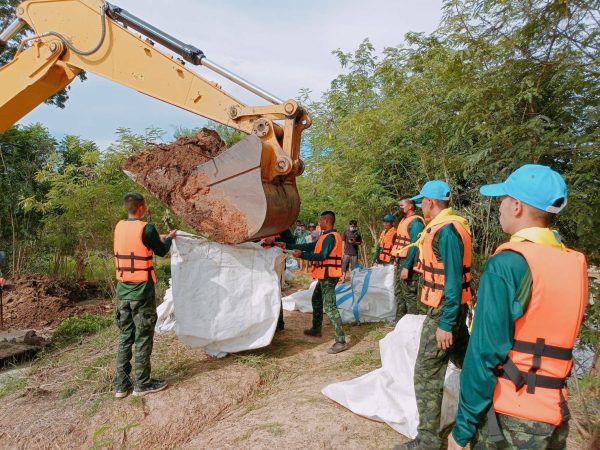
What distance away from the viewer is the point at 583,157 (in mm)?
4492

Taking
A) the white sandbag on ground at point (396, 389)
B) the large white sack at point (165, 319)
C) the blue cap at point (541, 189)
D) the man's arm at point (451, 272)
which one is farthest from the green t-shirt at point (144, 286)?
the blue cap at point (541, 189)

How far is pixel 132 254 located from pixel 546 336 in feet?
12.1

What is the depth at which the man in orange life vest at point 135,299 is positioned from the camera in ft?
13.6

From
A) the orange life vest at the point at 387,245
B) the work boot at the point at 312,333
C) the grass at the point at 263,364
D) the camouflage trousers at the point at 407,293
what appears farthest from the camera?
the orange life vest at the point at 387,245

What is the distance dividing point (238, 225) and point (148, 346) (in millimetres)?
1553

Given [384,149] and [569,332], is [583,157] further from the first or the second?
[384,149]

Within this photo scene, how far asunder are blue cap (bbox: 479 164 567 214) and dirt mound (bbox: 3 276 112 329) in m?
8.47

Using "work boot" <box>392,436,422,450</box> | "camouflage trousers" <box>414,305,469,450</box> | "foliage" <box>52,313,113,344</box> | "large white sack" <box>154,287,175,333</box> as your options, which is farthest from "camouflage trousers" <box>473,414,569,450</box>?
"foliage" <box>52,313,113,344</box>

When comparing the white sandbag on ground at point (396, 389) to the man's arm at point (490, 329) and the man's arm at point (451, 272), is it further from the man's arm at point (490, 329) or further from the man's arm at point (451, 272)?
the man's arm at point (490, 329)

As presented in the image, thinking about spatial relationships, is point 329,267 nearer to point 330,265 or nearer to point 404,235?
point 330,265

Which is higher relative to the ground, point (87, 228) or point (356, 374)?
point (87, 228)

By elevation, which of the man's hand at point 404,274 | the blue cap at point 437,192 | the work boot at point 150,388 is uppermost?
the blue cap at point 437,192

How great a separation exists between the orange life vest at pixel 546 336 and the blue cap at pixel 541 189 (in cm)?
21

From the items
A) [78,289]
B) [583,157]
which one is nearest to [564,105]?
[583,157]
